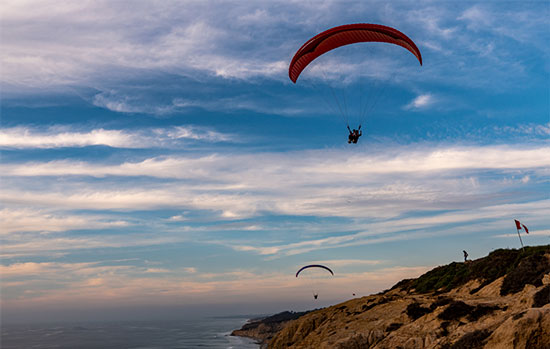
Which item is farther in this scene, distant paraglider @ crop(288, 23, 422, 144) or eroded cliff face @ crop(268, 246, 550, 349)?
distant paraglider @ crop(288, 23, 422, 144)

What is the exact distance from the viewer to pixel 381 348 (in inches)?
1115

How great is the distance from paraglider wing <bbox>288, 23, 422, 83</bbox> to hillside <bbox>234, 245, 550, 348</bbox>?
17.3 meters

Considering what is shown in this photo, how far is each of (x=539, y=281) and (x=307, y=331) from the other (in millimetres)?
27633

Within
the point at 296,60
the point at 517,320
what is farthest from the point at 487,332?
the point at 296,60

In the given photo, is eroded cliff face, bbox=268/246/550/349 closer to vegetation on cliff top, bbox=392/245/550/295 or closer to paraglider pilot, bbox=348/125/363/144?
vegetation on cliff top, bbox=392/245/550/295

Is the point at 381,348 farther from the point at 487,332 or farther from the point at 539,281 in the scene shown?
the point at 539,281

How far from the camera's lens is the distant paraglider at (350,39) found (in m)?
25.6

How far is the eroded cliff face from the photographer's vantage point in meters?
17.0

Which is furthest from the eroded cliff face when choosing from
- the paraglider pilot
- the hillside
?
the paraglider pilot

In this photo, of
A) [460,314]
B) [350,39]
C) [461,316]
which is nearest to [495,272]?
[460,314]

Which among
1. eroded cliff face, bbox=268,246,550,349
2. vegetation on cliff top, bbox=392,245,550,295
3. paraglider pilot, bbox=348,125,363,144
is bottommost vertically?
eroded cliff face, bbox=268,246,550,349

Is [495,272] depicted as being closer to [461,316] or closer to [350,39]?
[461,316]

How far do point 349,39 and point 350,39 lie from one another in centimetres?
7

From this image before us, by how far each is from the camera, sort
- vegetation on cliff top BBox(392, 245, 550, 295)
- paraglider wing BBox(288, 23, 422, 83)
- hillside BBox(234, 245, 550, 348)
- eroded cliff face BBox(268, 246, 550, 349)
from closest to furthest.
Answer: eroded cliff face BBox(268, 246, 550, 349) < hillside BBox(234, 245, 550, 348) < paraglider wing BBox(288, 23, 422, 83) < vegetation on cliff top BBox(392, 245, 550, 295)
